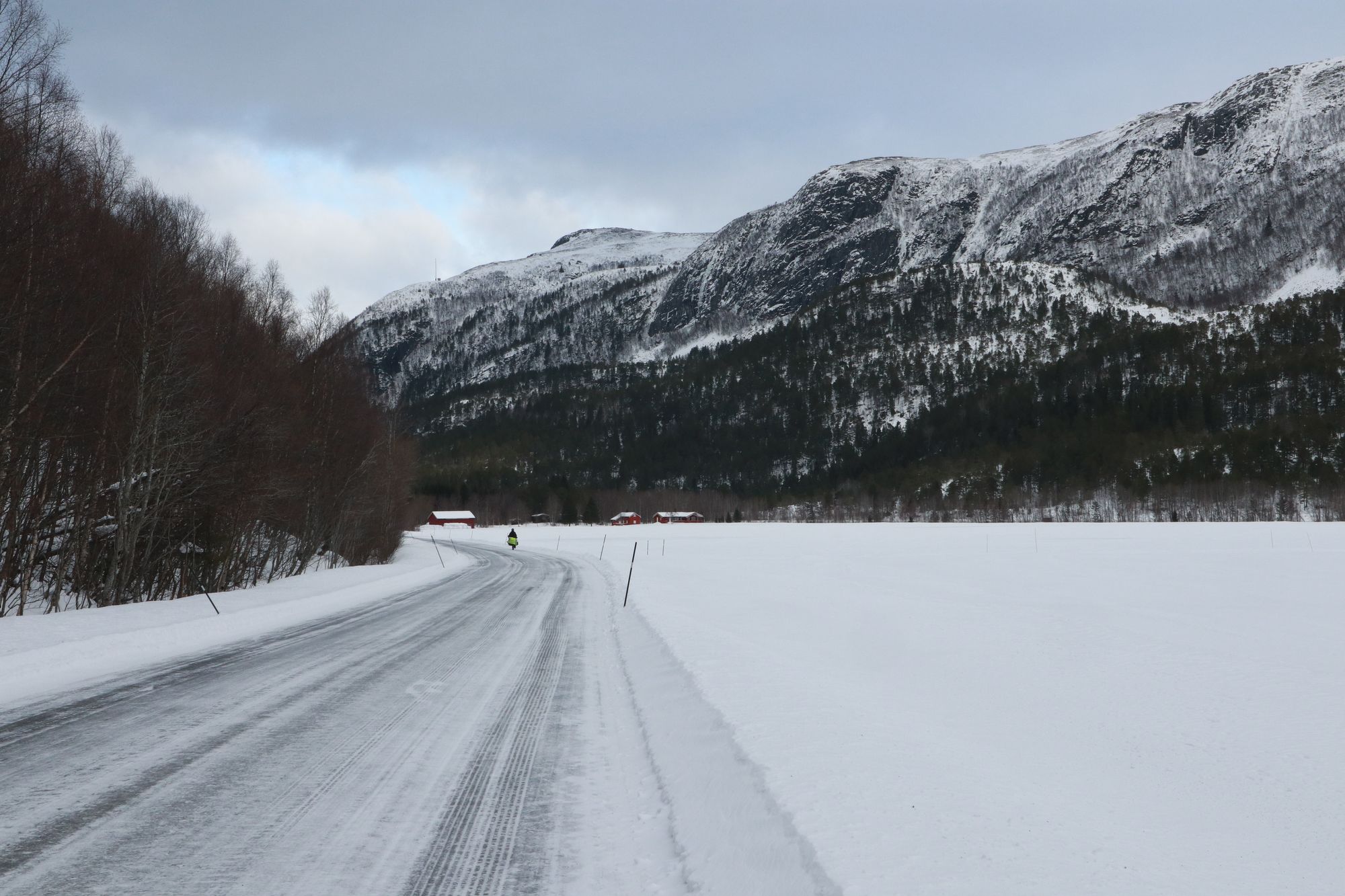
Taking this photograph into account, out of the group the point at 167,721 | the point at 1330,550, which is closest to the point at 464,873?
the point at 167,721

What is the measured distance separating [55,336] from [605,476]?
177317mm

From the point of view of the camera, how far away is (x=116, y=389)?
16.3 metres

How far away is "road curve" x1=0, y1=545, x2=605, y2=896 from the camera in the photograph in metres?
3.80

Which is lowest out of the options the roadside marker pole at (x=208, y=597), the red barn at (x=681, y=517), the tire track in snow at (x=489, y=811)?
the red barn at (x=681, y=517)

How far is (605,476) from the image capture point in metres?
191

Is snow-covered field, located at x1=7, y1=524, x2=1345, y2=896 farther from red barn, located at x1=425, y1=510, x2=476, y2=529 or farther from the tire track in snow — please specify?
red barn, located at x1=425, y1=510, x2=476, y2=529

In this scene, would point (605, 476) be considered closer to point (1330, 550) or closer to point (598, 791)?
point (1330, 550)

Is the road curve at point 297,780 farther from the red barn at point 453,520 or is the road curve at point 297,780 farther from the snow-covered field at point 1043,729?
the red barn at point 453,520

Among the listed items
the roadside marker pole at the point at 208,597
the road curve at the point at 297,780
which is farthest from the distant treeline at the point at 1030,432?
the road curve at the point at 297,780

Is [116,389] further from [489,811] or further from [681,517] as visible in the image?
[681,517]

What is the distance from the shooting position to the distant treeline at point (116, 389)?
13.4 m

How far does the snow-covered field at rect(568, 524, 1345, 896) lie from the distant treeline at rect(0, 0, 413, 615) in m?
11.1

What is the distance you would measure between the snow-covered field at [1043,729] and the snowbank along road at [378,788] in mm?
605

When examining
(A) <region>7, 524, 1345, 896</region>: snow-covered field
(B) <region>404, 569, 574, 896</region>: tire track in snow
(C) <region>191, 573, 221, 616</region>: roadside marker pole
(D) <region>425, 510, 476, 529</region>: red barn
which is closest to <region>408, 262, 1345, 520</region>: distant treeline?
(D) <region>425, 510, 476, 529</region>: red barn
